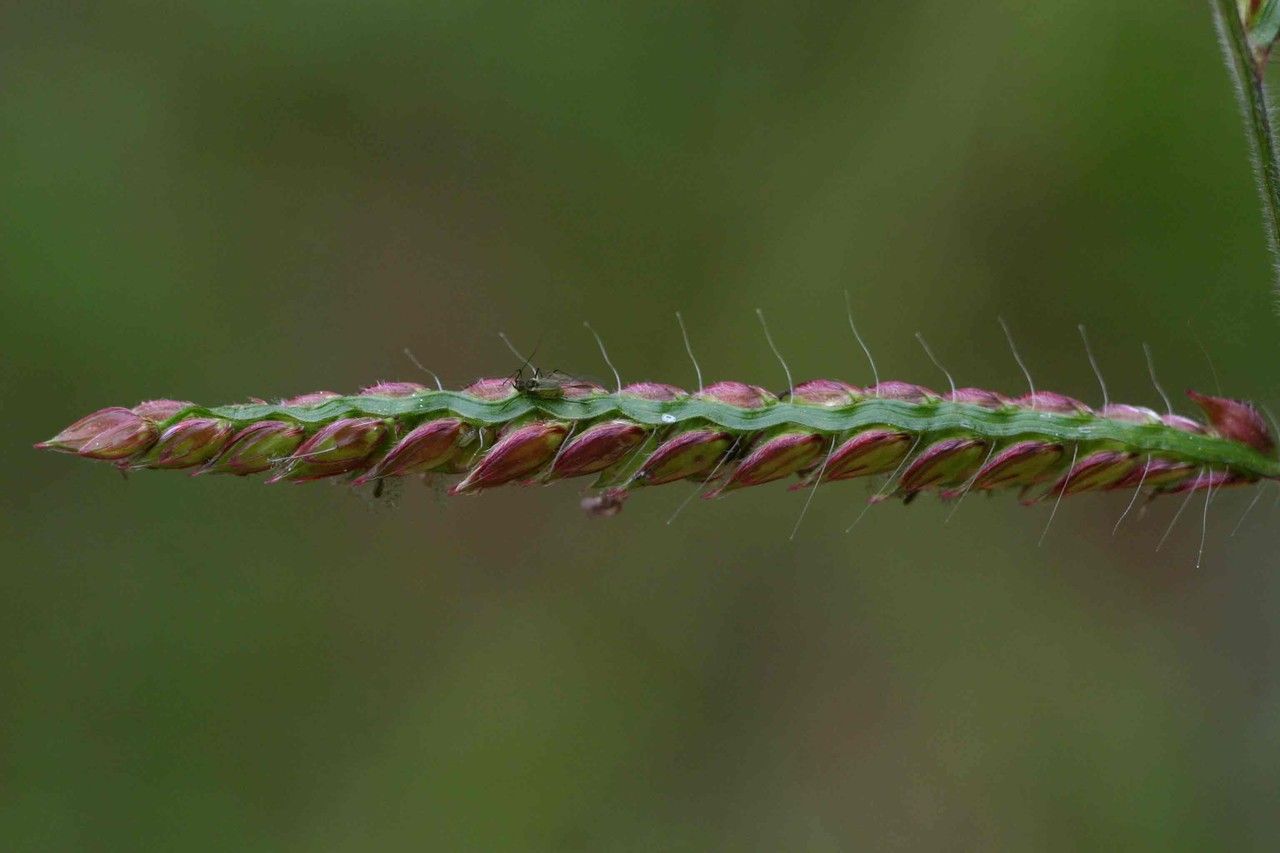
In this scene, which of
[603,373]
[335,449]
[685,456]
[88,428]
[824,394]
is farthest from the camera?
[603,373]

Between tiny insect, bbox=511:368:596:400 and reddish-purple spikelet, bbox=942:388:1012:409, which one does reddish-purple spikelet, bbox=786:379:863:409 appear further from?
tiny insect, bbox=511:368:596:400

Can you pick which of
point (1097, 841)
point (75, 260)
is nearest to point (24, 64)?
point (75, 260)

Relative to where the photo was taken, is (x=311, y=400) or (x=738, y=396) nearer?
(x=311, y=400)

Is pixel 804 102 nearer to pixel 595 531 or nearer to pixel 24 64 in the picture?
pixel 595 531

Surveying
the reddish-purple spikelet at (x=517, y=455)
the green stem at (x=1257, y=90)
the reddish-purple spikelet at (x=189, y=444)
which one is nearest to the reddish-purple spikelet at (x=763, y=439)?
the reddish-purple spikelet at (x=517, y=455)

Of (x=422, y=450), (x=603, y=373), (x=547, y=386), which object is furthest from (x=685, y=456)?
(x=603, y=373)

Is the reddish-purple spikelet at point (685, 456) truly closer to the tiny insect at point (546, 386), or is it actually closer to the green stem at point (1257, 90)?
Result: the tiny insect at point (546, 386)

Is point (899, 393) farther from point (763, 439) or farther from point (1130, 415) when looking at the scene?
point (1130, 415)
